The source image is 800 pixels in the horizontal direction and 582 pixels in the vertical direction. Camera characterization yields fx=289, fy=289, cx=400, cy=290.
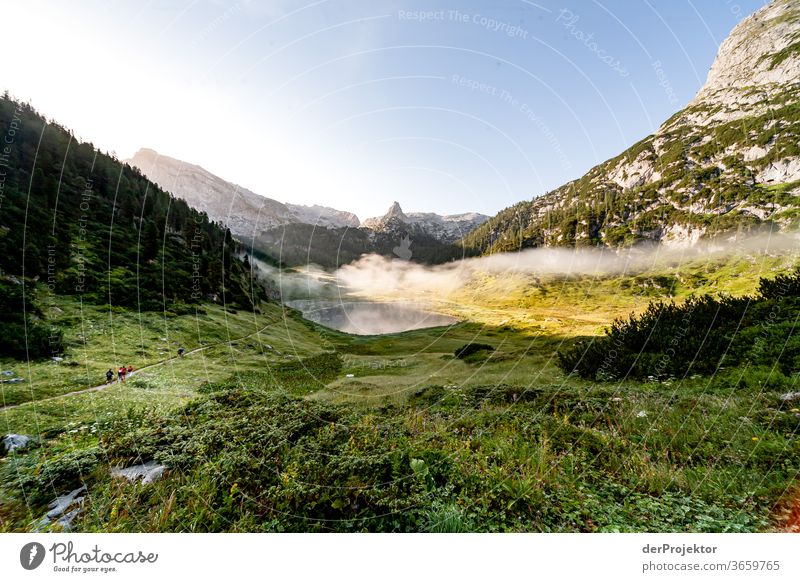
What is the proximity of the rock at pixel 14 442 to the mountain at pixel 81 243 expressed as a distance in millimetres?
13529

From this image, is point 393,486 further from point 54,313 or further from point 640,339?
point 54,313

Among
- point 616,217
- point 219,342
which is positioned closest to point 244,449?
point 219,342

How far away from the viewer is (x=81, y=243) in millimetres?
43969

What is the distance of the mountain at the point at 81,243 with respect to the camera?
2549 centimetres

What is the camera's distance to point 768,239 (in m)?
104

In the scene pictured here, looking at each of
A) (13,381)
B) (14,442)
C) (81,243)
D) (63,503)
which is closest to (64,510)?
(63,503)

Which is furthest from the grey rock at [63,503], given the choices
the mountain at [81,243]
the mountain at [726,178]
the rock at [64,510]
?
the mountain at [726,178]

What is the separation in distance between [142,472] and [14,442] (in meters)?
5.06

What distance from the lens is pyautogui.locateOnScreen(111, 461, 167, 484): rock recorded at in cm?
751

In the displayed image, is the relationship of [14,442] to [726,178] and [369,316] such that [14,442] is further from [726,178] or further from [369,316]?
[726,178]
